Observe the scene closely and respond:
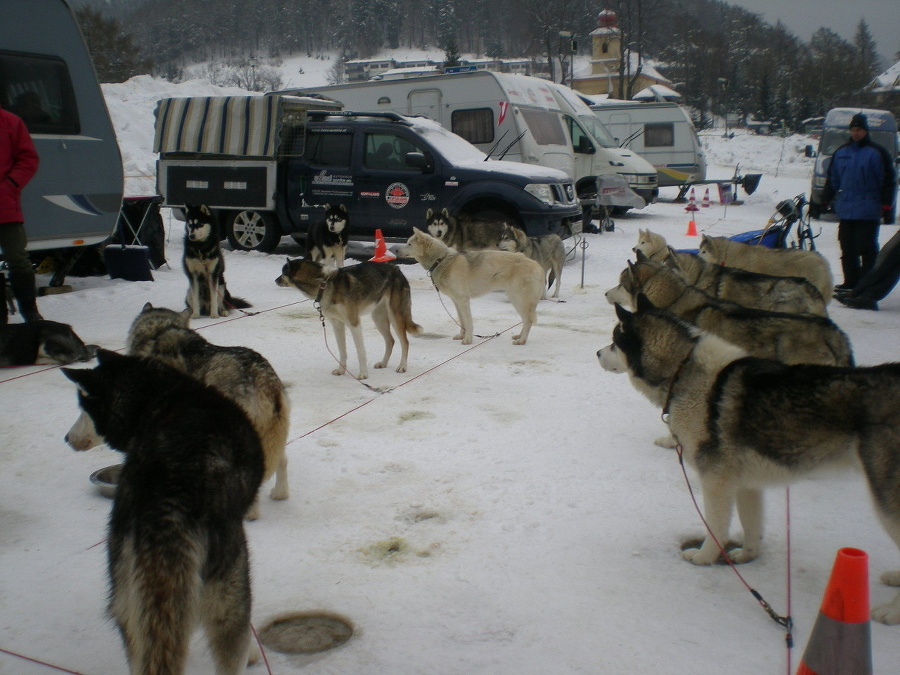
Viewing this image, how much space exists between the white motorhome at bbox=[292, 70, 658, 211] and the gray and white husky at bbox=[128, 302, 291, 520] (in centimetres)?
986

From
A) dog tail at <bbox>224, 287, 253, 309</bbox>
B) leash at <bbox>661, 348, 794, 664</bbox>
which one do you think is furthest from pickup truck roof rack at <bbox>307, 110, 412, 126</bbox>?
leash at <bbox>661, 348, 794, 664</bbox>

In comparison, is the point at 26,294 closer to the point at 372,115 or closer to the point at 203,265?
the point at 203,265

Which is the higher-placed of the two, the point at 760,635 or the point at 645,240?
the point at 645,240

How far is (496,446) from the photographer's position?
4039 mm

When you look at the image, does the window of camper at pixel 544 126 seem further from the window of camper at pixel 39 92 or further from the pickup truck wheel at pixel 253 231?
the window of camper at pixel 39 92

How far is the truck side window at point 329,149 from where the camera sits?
10.6m

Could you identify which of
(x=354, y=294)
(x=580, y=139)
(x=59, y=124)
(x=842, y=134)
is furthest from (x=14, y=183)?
(x=842, y=134)

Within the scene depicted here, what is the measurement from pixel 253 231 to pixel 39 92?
4.23 metres

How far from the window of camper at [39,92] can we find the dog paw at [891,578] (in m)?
8.23

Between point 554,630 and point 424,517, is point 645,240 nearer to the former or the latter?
point 424,517

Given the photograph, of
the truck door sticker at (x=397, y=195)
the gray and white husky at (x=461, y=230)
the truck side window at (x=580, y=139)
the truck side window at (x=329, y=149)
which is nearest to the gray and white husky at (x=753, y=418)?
the gray and white husky at (x=461, y=230)

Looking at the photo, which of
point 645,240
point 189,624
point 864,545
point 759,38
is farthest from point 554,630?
point 759,38

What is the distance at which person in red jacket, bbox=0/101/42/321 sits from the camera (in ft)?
18.7

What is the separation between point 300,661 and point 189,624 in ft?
2.24
